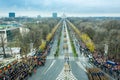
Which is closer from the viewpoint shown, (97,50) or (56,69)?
(56,69)

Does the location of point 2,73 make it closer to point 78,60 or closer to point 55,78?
point 55,78

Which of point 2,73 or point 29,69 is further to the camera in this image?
point 29,69

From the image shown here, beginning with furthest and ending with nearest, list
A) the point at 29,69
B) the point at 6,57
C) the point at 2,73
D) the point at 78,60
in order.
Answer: the point at 6,57
the point at 78,60
the point at 29,69
the point at 2,73

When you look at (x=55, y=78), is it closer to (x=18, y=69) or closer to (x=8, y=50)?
(x=18, y=69)

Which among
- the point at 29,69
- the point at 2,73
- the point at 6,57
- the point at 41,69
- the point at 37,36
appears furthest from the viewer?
the point at 37,36

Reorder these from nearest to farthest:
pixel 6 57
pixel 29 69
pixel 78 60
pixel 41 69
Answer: pixel 29 69 < pixel 41 69 < pixel 78 60 < pixel 6 57

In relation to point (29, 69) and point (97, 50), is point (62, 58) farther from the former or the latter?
point (29, 69)

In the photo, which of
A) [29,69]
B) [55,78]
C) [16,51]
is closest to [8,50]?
[16,51]

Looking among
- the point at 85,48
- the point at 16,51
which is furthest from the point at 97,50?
the point at 16,51

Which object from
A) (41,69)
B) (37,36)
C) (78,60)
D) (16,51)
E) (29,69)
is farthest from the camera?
(37,36)
